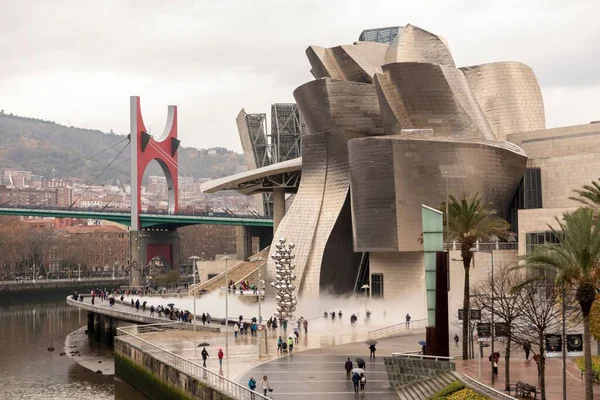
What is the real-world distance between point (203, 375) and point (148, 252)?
74552 mm

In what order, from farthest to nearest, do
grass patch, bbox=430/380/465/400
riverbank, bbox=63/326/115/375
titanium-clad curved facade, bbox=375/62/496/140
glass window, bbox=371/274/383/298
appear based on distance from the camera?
glass window, bbox=371/274/383/298, titanium-clad curved facade, bbox=375/62/496/140, riverbank, bbox=63/326/115/375, grass patch, bbox=430/380/465/400

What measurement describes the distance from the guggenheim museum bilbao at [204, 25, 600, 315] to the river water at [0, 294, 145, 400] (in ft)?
47.5

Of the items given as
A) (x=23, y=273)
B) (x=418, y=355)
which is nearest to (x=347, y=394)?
(x=418, y=355)

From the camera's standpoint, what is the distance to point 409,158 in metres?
50.2

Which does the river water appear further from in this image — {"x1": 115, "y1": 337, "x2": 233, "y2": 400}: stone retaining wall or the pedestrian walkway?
the pedestrian walkway

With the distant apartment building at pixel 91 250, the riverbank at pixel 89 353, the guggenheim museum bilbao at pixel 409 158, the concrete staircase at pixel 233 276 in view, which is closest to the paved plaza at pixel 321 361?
the riverbank at pixel 89 353

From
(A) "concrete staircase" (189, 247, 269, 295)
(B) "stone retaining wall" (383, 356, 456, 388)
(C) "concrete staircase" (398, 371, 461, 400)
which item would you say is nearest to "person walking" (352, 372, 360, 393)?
(C) "concrete staircase" (398, 371, 461, 400)

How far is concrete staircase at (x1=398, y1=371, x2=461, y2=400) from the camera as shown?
27.3 metres

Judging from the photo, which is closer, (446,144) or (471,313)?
(471,313)

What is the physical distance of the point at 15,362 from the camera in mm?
50500

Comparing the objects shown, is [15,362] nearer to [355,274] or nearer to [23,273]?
[355,274]

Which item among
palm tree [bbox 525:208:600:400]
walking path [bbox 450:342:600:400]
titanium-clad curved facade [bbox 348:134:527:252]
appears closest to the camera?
palm tree [bbox 525:208:600:400]

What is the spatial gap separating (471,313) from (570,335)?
9.16 meters

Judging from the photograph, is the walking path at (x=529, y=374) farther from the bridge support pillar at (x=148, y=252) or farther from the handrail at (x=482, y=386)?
the bridge support pillar at (x=148, y=252)
